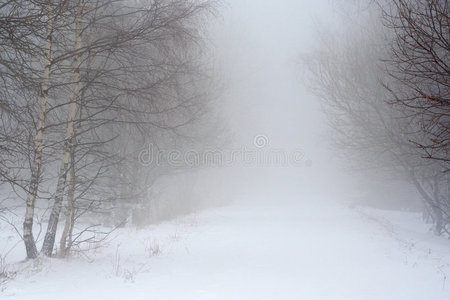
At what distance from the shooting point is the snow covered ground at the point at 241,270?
220 inches

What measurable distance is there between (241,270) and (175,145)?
24.2ft

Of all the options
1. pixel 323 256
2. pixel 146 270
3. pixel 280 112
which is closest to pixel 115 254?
pixel 146 270

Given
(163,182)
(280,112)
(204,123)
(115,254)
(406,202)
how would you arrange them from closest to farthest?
(115,254) → (204,123) → (163,182) → (406,202) → (280,112)

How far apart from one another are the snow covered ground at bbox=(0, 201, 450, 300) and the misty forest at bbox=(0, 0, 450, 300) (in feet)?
0.18

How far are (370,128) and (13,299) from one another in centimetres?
1334

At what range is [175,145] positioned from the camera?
1384 cm

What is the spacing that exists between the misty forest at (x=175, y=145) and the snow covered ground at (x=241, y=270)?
54mm

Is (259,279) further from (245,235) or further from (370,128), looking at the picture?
(370,128)

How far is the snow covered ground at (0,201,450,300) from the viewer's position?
5.60 meters

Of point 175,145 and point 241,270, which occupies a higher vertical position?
point 175,145

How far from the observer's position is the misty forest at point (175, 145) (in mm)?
5645

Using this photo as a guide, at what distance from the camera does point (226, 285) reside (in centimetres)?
612

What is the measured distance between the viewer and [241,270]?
7266 millimetres

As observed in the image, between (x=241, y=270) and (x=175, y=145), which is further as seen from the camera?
(x=175, y=145)
